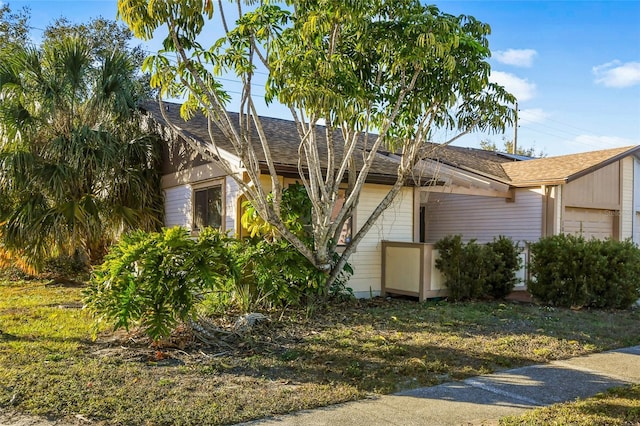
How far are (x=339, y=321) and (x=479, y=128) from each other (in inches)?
172

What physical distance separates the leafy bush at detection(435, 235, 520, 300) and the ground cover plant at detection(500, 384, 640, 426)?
5663 mm

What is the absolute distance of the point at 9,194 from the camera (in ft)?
40.2

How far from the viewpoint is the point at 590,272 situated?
398 inches

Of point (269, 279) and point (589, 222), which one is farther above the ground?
point (589, 222)

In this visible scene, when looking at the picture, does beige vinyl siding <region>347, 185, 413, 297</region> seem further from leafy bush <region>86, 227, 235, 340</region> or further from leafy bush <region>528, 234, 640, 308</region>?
leafy bush <region>86, 227, 235, 340</region>

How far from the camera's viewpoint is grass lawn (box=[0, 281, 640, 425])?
463 centimetres

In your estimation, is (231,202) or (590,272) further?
(231,202)

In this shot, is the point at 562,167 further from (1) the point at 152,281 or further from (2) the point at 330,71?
(1) the point at 152,281

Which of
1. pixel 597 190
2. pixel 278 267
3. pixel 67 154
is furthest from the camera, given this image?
pixel 597 190

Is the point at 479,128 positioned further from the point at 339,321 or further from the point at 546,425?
the point at 546,425

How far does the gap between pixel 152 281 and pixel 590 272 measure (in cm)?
800

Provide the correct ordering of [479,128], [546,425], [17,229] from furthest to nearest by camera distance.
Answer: [17,229] → [479,128] → [546,425]

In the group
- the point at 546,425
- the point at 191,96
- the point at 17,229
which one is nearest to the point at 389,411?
the point at 546,425

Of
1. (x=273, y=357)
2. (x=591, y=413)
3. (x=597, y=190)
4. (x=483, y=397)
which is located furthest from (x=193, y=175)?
(x=597, y=190)
